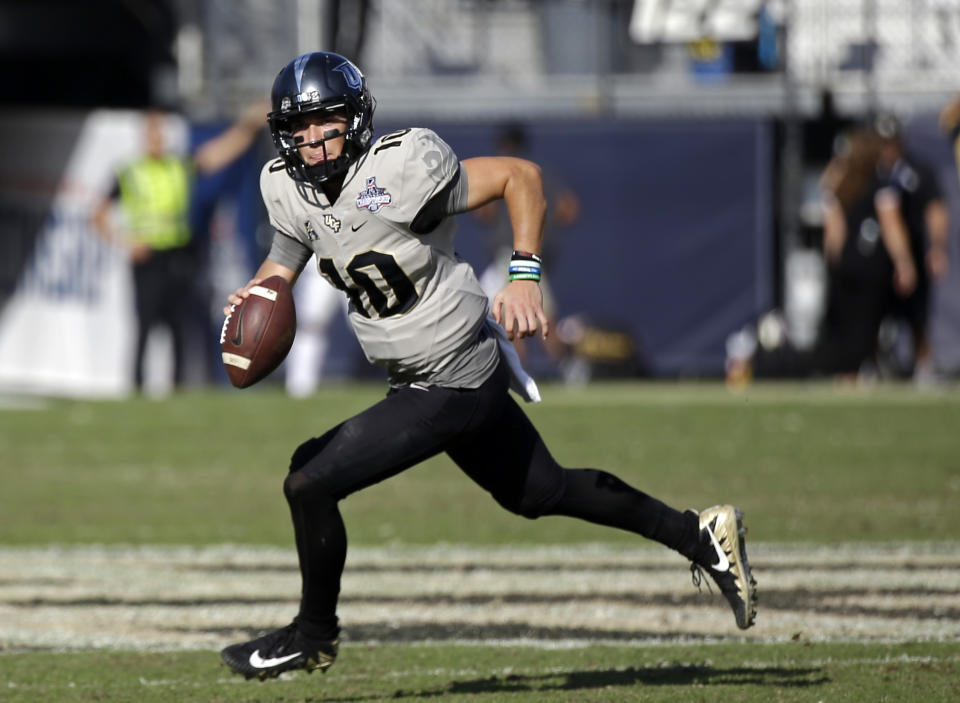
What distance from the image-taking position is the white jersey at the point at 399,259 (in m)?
4.69

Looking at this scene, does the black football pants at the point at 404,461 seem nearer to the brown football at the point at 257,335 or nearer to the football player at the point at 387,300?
the football player at the point at 387,300

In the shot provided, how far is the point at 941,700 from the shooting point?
4625mm

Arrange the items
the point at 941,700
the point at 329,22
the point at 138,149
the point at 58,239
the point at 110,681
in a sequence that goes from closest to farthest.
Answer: the point at 941,700 → the point at 110,681 → the point at 138,149 → the point at 58,239 → the point at 329,22

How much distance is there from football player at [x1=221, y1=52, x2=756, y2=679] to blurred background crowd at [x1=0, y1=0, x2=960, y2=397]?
969 centimetres

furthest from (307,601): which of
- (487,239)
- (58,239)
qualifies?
(58,239)

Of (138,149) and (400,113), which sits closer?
(138,149)

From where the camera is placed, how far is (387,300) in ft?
15.6

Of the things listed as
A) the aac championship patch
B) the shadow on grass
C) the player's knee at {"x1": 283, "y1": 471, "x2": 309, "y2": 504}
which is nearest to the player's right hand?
the aac championship patch

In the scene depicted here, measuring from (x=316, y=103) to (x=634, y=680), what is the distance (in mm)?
1856

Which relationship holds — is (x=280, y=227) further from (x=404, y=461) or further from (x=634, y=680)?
(x=634, y=680)

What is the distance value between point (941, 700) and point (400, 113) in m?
14.0

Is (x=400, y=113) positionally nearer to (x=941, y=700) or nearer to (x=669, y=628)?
(x=669, y=628)

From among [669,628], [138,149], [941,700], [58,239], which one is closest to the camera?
[941,700]

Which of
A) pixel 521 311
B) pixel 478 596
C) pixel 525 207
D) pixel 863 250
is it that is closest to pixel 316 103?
pixel 525 207
